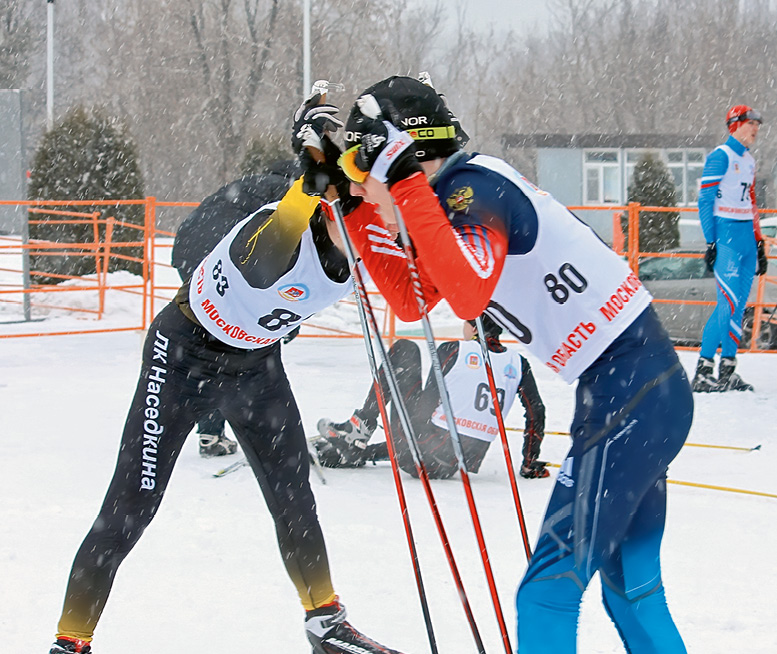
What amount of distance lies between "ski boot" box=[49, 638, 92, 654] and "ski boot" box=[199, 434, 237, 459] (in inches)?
107

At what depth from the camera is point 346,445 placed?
5125 mm

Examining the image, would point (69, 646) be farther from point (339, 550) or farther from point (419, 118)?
point (419, 118)

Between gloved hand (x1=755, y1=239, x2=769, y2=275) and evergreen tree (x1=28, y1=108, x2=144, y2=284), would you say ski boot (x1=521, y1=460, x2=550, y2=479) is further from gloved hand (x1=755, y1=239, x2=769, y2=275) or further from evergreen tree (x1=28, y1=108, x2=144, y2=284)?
evergreen tree (x1=28, y1=108, x2=144, y2=284)

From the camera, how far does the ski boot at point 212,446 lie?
537cm

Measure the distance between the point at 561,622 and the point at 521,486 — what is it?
2.87m

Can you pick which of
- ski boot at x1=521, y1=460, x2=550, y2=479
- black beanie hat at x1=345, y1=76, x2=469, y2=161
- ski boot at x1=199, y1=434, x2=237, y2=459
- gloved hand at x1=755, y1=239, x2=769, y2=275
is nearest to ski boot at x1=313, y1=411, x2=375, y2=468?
ski boot at x1=199, y1=434, x2=237, y2=459

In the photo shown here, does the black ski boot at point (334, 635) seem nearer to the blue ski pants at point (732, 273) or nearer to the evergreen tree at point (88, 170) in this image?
the blue ski pants at point (732, 273)

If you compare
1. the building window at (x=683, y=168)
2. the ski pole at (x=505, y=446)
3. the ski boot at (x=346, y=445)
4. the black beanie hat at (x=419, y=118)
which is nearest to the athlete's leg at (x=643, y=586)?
the ski pole at (x=505, y=446)

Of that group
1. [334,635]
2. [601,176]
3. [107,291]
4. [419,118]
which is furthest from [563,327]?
[601,176]

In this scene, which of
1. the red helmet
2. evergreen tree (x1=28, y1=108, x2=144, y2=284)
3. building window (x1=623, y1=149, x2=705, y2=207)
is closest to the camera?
the red helmet

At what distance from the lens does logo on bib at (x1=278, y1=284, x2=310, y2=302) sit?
262cm

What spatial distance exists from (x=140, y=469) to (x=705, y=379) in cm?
558

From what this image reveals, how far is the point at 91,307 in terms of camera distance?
41.3 feet

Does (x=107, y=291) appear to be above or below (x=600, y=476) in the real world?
below
